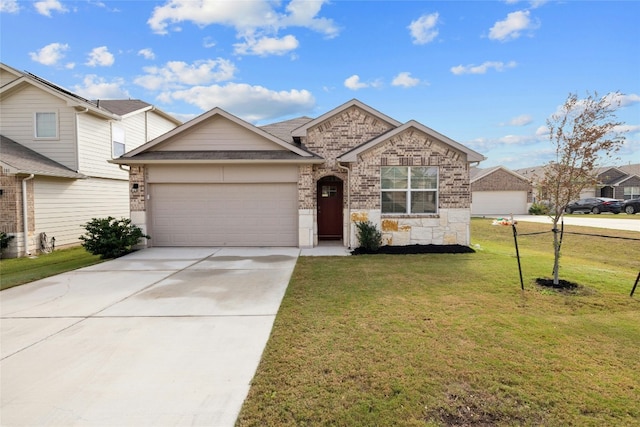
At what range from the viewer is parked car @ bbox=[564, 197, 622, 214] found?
31156 millimetres

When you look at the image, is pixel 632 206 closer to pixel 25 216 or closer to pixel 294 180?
pixel 294 180

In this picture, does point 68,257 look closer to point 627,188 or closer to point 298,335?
point 298,335

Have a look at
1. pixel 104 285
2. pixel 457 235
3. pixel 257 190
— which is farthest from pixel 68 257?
pixel 457 235

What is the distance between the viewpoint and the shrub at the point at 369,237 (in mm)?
10570

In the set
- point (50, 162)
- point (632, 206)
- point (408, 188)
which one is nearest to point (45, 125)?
point (50, 162)

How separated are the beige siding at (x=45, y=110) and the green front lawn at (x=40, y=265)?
3.91 m

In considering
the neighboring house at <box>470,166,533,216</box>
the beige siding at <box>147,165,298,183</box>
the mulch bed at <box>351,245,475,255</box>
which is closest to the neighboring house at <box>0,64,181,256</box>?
the beige siding at <box>147,165,298,183</box>

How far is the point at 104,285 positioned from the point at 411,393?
22.2ft

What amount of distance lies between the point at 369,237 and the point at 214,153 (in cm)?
617

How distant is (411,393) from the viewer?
2.99 m

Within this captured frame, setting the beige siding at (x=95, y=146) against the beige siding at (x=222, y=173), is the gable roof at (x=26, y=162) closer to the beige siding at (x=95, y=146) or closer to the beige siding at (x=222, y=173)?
the beige siding at (x=95, y=146)

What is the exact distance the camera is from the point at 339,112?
1204 cm

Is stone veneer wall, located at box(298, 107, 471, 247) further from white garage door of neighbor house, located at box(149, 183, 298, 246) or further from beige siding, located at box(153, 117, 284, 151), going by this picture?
beige siding, located at box(153, 117, 284, 151)

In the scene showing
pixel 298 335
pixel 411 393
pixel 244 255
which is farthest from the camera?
pixel 244 255
